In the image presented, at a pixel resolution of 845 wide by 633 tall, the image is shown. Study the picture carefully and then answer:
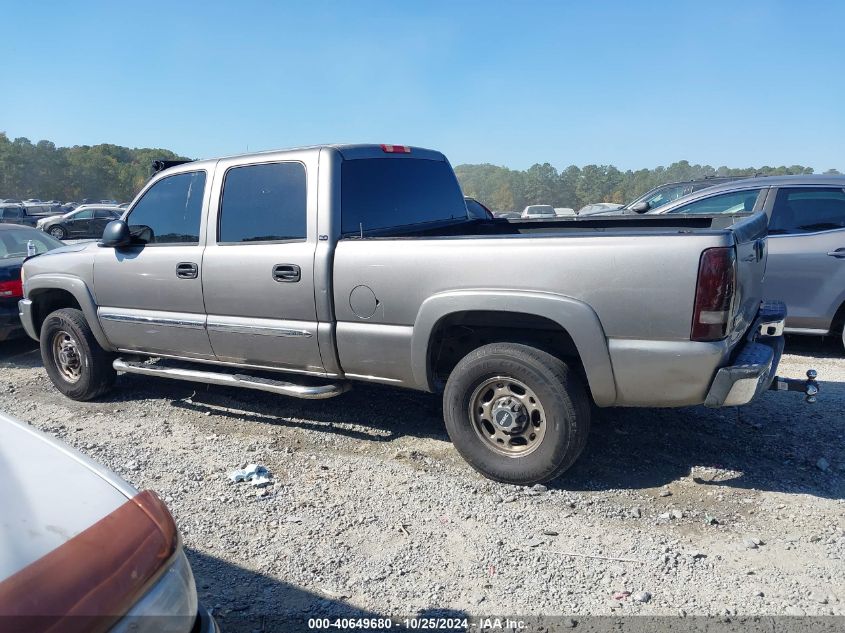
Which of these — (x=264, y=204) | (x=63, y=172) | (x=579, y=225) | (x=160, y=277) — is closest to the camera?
(x=264, y=204)

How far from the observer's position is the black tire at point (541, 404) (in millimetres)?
3482

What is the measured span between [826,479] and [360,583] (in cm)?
280

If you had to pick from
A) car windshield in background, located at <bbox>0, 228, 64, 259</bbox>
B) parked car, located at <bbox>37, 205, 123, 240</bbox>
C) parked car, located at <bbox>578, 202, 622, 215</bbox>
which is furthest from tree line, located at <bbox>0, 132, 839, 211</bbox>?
car windshield in background, located at <bbox>0, 228, 64, 259</bbox>

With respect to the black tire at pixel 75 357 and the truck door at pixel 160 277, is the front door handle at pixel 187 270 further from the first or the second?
the black tire at pixel 75 357

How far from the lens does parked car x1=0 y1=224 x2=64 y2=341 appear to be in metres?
6.86

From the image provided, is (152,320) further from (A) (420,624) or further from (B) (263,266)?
(A) (420,624)

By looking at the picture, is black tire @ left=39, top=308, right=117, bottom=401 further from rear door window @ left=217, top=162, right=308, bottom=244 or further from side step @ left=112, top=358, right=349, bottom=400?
rear door window @ left=217, top=162, right=308, bottom=244

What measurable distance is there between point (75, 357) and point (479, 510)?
4027 mm

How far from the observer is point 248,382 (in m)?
4.44

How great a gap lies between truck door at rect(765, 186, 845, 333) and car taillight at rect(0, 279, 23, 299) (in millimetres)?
8016

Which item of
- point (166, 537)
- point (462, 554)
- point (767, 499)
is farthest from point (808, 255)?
point (166, 537)

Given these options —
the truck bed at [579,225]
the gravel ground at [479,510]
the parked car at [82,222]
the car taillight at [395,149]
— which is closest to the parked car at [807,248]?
the gravel ground at [479,510]

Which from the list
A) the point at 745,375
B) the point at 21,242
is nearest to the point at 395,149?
the point at 745,375

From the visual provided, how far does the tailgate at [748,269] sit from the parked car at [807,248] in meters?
2.14
